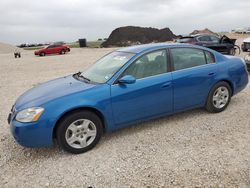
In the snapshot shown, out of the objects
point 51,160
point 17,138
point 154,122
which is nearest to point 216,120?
point 154,122

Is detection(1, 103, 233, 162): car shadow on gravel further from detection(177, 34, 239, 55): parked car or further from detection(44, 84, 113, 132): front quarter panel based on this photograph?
detection(177, 34, 239, 55): parked car

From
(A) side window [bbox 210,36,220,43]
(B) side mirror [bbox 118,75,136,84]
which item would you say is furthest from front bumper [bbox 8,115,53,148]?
(A) side window [bbox 210,36,220,43]

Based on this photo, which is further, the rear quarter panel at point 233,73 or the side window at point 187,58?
the rear quarter panel at point 233,73

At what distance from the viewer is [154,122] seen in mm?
4438

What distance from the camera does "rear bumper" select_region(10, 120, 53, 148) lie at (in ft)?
10.4

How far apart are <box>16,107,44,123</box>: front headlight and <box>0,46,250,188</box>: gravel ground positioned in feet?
2.12

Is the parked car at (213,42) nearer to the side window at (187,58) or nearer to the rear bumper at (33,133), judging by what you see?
the side window at (187,58)

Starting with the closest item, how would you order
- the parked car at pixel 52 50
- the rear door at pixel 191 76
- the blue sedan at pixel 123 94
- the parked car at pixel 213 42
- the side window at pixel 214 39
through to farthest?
the blue sedan at pixel 123 94 < the rear door at pixel 191 76 < the parked car at pixel 213 42 < the side window at pixel 214 39 < the parked car at pixel 52 50

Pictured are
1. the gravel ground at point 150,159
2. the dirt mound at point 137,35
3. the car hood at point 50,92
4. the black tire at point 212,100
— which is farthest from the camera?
the dirt mound at point 137,35

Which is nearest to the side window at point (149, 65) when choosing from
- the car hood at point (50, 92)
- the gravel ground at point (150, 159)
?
the car hood at point (50, 92)

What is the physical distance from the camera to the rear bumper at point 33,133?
317cm

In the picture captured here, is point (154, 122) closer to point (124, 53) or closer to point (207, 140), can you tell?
point (207, 140)

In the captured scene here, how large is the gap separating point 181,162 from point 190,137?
77 centimetres

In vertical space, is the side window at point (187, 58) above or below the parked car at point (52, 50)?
below
